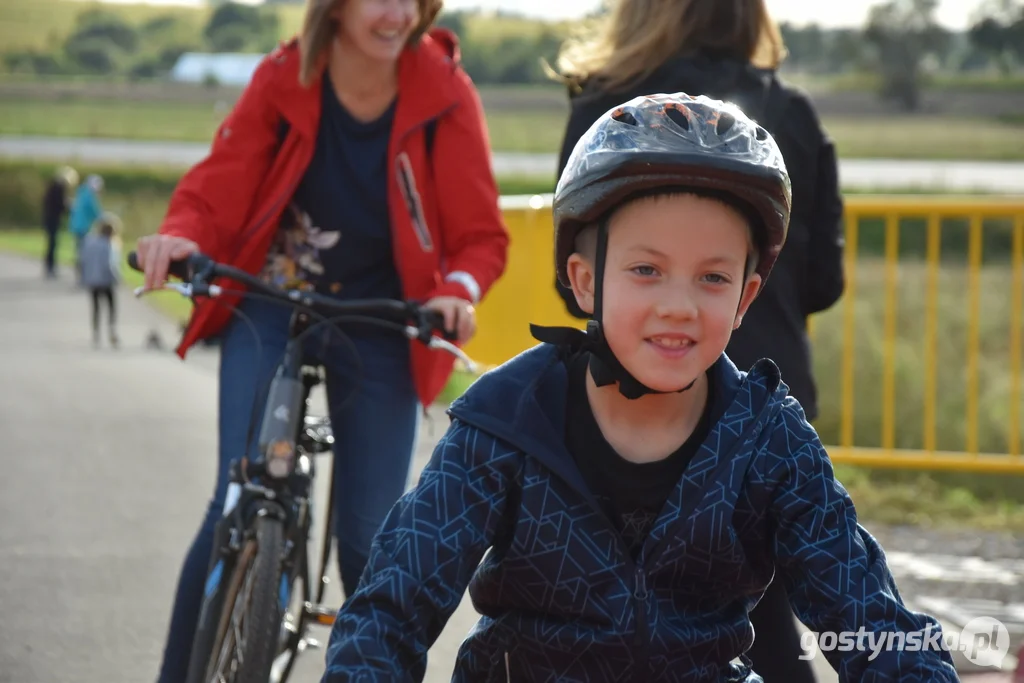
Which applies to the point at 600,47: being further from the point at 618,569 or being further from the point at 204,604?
the point at 618,569

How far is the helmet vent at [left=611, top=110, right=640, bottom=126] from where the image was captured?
2.46 m

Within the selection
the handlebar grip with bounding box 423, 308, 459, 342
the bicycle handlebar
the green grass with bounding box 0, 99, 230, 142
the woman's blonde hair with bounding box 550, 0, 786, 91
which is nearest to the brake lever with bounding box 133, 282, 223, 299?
the bicycle handlebar

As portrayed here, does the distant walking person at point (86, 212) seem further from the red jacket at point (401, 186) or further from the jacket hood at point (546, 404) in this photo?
the jacket hood at point (546, 404)

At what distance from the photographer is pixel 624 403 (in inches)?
100

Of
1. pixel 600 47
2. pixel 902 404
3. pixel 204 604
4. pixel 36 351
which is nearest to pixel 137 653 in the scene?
pixel 204 604

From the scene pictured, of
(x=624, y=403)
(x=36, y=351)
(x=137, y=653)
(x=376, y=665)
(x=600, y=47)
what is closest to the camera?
(x=376, y=665)

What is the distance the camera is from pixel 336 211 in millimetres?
4215

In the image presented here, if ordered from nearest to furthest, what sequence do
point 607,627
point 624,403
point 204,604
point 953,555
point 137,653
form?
point 607,627
point 624,403
point 204,604
point 137,653
point 953,555

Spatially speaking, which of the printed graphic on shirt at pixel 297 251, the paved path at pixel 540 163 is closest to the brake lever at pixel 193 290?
the printed graphic on shirt at pixel 297 251

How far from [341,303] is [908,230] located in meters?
7.62

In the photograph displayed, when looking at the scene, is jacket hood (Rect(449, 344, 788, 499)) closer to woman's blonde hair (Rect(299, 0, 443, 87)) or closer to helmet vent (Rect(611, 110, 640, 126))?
helmet vent (Rect(611, 110, 640, 126))

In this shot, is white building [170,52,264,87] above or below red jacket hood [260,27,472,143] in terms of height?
below

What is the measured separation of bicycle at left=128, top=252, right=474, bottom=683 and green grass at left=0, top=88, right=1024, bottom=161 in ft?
108

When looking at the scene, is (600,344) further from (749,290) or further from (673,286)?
(749,290)
